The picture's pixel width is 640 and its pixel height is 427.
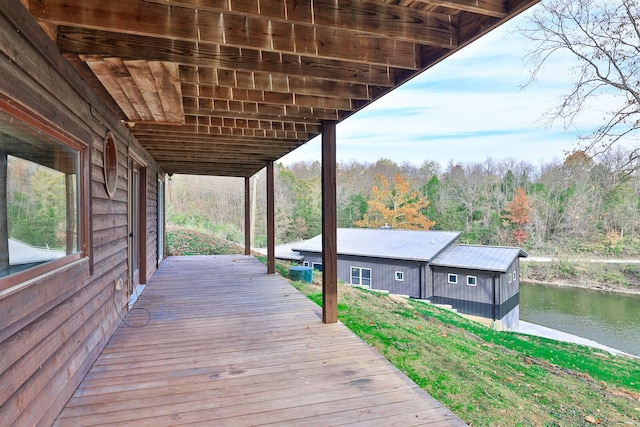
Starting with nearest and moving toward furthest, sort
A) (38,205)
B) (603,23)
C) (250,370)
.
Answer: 1. (38,205)
2. (250,370)
3. (603,23)

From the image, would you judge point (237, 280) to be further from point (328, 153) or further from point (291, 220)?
point (291, 220)

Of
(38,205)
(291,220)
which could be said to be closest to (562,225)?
(291,220)

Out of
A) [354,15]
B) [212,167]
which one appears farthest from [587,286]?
[354,15]

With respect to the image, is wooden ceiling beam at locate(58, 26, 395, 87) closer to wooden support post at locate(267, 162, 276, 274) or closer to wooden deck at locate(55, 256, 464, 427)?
wooden deck at locate(55, 256, 464, 427)

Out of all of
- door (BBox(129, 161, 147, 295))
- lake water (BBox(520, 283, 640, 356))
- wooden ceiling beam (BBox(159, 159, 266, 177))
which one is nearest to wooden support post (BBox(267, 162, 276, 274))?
wooden ceiling beam (BBox(159, 159, 266, 177))

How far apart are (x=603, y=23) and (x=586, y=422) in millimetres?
6774

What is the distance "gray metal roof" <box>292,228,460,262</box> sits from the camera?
12438 mm

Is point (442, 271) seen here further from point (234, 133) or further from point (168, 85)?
point (168, 85)

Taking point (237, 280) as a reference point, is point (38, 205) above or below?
above

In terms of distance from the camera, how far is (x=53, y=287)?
1862mm

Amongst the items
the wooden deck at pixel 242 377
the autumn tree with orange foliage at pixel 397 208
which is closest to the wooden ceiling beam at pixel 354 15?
the wooden deck at pixel 242 377

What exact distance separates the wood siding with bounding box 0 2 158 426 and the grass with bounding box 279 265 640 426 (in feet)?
8.34

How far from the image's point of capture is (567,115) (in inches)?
261

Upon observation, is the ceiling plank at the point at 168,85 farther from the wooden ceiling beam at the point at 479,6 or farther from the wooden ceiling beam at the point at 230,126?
the wooden ceiling beam at the point at 479,6
